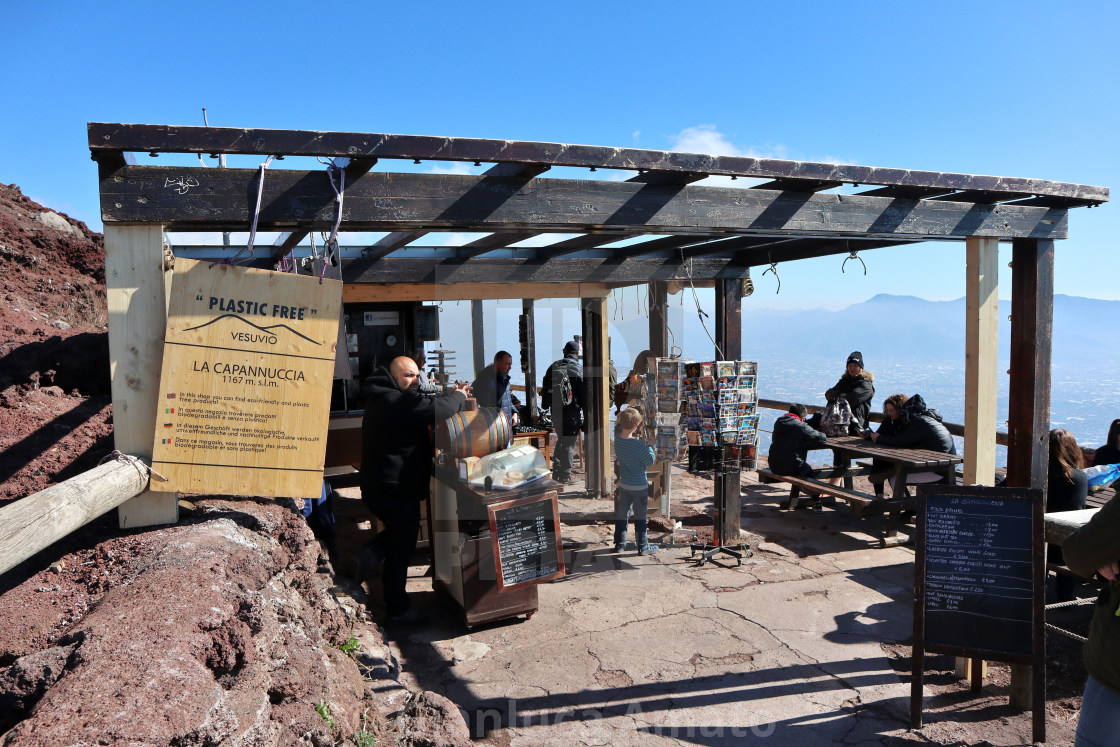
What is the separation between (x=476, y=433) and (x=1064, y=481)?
171 inches

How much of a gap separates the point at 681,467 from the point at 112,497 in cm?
839

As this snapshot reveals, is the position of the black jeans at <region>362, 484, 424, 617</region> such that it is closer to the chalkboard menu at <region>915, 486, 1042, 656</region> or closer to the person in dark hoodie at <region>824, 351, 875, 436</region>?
the chalkboard menu at <region>915, 486, 1042, 656</region>

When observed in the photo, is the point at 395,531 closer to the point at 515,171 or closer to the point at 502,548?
the point at 502,548

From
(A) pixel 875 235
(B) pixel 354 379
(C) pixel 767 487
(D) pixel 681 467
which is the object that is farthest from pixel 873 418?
(B) pixel 354 379

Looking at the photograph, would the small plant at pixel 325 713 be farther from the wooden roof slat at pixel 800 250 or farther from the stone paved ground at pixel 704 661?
the wooden roof slat at pixel 800 250

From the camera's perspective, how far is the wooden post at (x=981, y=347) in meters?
4.66

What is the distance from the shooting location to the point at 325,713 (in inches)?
84.9

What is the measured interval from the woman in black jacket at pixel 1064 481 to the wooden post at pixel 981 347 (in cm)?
76

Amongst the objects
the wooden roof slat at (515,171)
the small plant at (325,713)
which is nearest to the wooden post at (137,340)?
the small plant at (325,713)

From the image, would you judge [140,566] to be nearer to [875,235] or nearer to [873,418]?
[875,235]

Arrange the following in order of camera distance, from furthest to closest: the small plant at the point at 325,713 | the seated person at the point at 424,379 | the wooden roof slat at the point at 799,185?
the seated person at the point at 424,379, the wooden roof slat at the point at 799,185, the small plant at the point at 325,713

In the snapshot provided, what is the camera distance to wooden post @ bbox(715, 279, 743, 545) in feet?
21.0

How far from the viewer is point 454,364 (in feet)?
22.6

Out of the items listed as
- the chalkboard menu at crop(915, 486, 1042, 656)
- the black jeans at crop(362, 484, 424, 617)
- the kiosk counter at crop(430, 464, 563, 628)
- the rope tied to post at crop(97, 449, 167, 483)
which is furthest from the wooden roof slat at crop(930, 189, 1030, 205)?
the rope tied to post at crop(97, 449, 167, 483)
